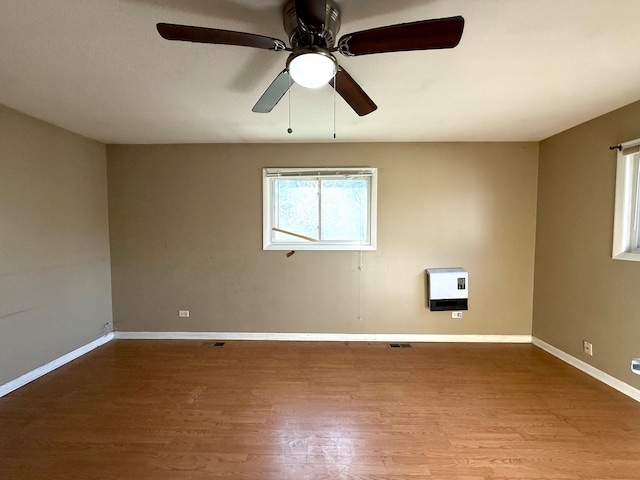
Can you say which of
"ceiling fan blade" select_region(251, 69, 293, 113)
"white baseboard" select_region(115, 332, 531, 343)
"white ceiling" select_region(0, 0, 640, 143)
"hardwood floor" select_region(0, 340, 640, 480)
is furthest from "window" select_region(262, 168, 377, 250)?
"ceiling fan blade" select_region(251, 69, 293, 113)

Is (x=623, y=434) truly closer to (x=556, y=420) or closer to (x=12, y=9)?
(x=556, y=420)

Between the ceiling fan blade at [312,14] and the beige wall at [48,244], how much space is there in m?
2.74

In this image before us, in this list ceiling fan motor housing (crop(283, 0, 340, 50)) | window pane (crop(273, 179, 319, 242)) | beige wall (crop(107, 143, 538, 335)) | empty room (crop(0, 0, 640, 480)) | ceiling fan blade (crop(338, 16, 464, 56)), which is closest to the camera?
ceiling fan blade (crop(338, 16, 464, 56))

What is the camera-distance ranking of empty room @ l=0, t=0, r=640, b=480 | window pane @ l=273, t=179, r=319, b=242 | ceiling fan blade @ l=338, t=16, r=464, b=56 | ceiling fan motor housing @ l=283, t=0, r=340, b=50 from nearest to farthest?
1. ceiling fan blade @ l=338, t=16, r=464, b=56
2. ceiling fan motor housing @ l=283, t=0, r=340, b=50
3. empty room @ l=0, t=0, r=640, b=480
4. window pane @ l=273, t=179, r=319, b=242

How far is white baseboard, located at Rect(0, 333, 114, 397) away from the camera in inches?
87.3

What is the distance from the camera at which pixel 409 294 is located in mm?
3205

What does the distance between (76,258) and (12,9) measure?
2371 mm

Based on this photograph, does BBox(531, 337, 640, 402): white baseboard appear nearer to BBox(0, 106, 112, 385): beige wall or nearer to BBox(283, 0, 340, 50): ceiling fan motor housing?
BBox(283, 0, 340, 50): ceiling fan motor housing

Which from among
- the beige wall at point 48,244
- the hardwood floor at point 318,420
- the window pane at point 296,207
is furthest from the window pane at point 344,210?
the beige wall at point 48,244

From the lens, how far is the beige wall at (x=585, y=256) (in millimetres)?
2195

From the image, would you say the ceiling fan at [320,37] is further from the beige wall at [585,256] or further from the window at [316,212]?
the beige wall at [585,256]

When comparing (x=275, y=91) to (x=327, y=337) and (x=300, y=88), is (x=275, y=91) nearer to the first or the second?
(x=300, y=88)

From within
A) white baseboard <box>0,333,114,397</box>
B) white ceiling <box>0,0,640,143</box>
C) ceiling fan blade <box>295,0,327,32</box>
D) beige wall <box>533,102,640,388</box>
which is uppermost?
white ceiling <box>0,0,640,143</box>

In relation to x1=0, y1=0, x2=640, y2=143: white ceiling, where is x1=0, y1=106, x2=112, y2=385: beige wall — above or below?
below
